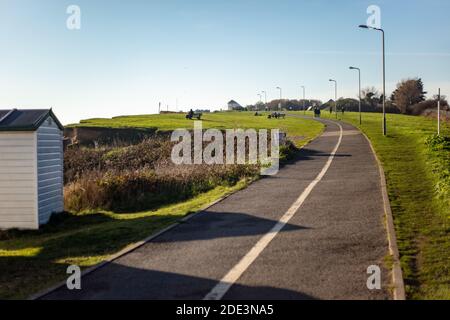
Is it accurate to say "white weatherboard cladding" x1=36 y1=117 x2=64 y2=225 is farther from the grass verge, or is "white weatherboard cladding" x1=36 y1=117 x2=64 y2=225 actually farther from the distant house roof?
the grass verge

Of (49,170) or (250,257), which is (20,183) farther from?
(250,257)

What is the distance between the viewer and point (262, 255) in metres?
8.44

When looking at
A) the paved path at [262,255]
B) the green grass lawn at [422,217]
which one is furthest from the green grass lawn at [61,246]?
the green grass lawn at [422,217]

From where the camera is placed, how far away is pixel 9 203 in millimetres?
14883

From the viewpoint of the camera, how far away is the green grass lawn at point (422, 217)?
22.9 ft

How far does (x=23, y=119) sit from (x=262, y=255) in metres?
9.74

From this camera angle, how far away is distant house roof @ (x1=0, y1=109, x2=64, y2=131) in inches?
581

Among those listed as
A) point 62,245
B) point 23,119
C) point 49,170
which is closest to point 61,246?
point 62,245

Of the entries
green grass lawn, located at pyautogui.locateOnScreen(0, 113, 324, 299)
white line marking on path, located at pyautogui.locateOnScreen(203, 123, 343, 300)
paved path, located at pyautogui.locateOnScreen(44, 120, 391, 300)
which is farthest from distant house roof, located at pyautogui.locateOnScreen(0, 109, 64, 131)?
white line marking on path, located at pyautogui.locateOnScreen(203, 123, 343, 300)

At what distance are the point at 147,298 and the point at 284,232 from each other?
159 inches

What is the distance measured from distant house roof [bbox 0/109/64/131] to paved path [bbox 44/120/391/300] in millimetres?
5777

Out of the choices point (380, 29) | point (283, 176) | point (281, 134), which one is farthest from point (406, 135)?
point (283, 176)

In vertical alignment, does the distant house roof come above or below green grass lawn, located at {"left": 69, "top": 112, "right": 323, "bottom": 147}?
below

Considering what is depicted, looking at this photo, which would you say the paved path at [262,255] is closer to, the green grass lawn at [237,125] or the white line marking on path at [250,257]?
the white line marking on path at [250,257]
